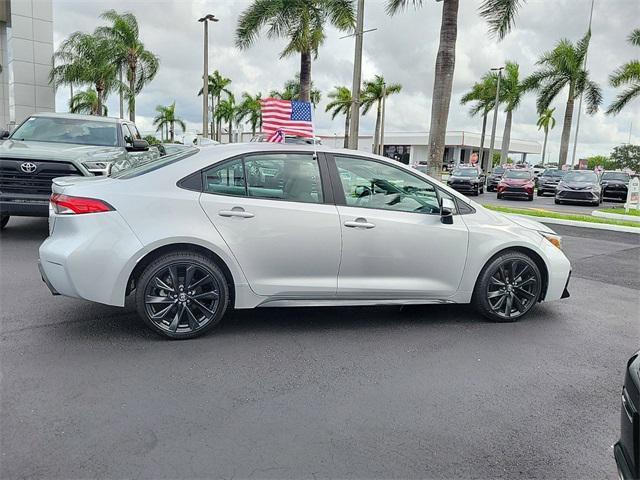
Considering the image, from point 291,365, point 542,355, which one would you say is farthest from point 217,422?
point 542,355

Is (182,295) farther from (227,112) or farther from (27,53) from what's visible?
(227,112)

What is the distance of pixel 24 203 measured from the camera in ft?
25.3

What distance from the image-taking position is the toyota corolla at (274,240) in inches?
168

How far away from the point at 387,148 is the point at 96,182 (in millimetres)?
70865

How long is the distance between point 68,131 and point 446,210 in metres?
7.53

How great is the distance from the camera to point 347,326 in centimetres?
500

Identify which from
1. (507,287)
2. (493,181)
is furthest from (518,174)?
(507,287)

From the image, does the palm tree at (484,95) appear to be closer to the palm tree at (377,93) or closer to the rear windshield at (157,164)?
the palm tree at (377,93)

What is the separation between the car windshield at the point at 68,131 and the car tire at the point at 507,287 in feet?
24.0

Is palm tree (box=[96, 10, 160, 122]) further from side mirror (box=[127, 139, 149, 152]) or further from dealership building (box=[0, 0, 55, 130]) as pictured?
side mirror (box=[127, 139, 149, 152])

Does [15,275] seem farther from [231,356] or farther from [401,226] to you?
[401,226]

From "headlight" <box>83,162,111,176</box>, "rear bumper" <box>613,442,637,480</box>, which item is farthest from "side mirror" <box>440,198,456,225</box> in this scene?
"headlight" <box>83,162,111,176</box>

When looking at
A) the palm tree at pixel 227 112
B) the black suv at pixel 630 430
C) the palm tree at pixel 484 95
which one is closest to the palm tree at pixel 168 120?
the palm tree at pixel 227 112

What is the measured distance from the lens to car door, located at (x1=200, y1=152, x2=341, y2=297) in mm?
4434
